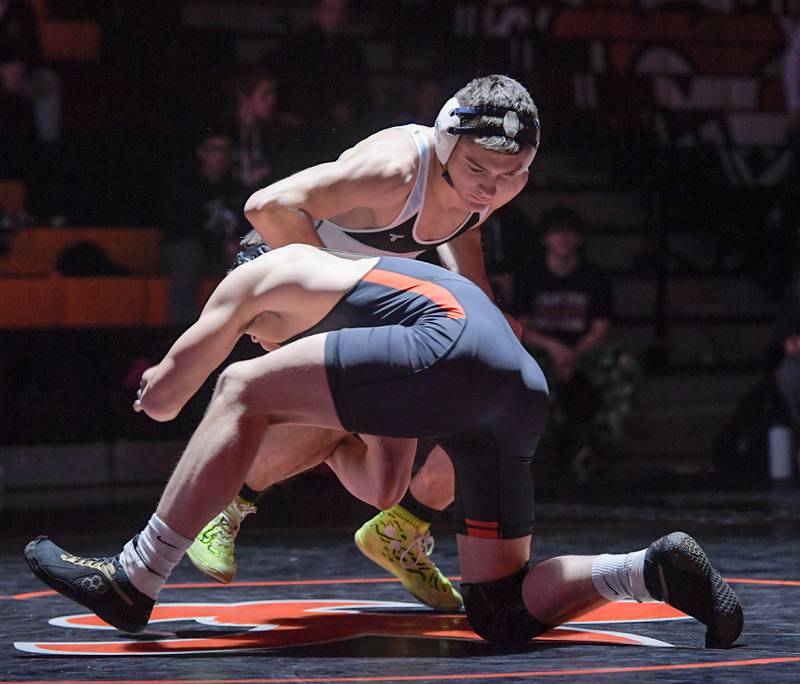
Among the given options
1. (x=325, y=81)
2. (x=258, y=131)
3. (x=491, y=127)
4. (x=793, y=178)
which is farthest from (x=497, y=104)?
(x=793, y=178)

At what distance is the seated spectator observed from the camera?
7707 mm

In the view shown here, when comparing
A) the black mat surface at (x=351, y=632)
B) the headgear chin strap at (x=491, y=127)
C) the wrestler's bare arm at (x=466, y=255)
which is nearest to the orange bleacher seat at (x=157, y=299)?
the black mat surface at (x=351, y=632)

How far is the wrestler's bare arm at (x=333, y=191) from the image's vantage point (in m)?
3.52

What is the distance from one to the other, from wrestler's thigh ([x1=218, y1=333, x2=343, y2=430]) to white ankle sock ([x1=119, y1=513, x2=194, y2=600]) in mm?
274

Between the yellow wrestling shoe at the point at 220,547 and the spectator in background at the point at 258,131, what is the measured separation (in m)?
4.44

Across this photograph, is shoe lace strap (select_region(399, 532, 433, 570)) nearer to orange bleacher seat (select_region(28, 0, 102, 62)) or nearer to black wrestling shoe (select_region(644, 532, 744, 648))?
black wrestling shoe (select_region(644, 532, 744, 648))

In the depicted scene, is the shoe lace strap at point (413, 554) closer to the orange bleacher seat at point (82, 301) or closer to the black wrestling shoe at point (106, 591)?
the black wrestling shoe at point (106, 591)

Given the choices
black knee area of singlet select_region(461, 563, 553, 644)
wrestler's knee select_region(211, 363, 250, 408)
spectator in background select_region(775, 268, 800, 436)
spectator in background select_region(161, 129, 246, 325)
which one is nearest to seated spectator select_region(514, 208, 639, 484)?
spectator in background select_region(775, 268, 800, 436)

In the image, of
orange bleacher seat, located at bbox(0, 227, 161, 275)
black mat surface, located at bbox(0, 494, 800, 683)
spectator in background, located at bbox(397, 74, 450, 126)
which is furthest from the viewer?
spectator in background, located at bbox(397, 74, 450, 126)

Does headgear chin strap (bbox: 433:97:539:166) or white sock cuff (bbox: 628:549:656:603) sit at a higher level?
headgear chin strap (bbox: 433:97:539:166)

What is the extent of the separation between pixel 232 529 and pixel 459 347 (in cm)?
98

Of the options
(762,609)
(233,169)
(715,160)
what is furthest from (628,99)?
(762,609)

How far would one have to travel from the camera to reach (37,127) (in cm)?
863

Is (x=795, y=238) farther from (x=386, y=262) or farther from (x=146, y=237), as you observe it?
(x=386, y=262)
